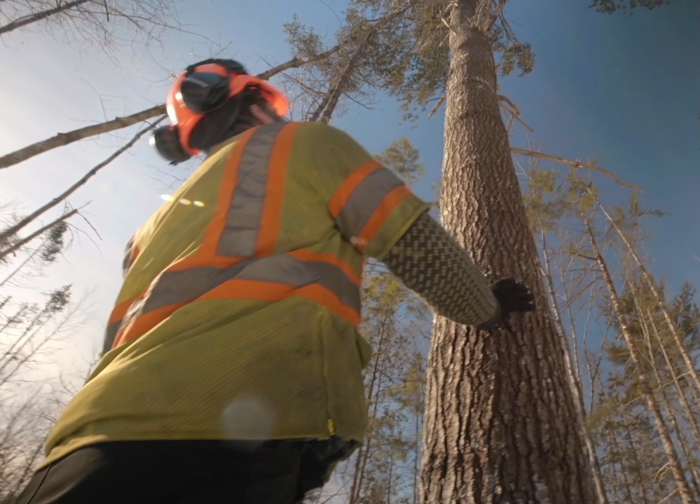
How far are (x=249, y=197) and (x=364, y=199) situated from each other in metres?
0.27

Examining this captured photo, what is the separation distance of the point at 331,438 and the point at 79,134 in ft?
15.2

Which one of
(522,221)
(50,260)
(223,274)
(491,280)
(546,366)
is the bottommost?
(223,274)

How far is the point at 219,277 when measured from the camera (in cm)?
86

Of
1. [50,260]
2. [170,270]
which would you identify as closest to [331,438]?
[170,270]

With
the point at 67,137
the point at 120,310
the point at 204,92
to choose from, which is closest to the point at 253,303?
the point at 120,310

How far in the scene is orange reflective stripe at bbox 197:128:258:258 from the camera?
2.98ft

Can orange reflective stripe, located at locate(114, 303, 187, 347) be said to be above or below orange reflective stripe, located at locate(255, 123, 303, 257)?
below

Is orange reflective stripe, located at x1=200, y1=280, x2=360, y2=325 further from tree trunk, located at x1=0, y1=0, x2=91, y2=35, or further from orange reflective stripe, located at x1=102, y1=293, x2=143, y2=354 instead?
tree trunk, located at x1=0, y1=0, x2=91, y2=35

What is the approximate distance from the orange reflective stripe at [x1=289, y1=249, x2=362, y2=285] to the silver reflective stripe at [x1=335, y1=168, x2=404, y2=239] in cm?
8

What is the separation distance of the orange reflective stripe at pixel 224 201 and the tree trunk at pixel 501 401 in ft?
4.80

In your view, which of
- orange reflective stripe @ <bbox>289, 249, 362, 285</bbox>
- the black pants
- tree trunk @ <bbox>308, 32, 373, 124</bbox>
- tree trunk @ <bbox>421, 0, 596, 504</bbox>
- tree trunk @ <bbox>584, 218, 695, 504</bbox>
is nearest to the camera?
the black pants

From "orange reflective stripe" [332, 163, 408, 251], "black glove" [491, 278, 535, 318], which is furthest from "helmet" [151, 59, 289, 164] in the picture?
"black glove" [491, 278, 535, 318]

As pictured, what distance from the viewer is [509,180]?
10.3 ft

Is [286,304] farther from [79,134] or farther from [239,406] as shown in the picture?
[79,134]
